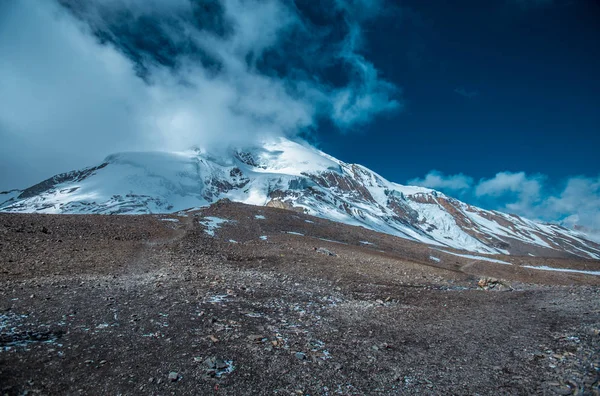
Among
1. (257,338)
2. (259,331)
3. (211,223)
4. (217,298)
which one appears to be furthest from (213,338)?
(211,223)

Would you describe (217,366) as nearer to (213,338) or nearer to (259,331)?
(213,338)

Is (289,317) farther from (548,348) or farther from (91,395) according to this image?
(548,348)

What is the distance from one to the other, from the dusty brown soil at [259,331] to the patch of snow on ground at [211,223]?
45.2ft

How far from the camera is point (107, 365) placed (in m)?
6.71

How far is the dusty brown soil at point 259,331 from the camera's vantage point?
663 cm

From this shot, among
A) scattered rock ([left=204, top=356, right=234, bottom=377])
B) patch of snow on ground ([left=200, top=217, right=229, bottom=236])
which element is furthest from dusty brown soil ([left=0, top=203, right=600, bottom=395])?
patch of snow on ground ([left=200, top=217, right=229, bottom=236])

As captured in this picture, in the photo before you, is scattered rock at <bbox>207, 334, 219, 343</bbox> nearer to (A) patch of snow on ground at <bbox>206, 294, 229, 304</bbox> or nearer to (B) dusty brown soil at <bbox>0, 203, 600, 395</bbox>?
(B) dusty brown soil at <bbox>0, 203, 600, 395</bbox>

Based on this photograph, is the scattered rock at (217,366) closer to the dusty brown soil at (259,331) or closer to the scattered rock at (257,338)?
the dusty brown soil at (259,331)

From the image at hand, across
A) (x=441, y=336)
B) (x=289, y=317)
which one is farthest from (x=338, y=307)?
(x=441, y=336)

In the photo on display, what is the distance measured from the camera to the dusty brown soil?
6.63m

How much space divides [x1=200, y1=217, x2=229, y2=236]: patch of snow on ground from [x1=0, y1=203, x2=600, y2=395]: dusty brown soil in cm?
1377

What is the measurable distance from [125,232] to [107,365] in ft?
87.4

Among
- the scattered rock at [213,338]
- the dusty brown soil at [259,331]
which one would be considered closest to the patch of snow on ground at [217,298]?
the dusty brown soil at [259,331]

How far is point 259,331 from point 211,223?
110ft
